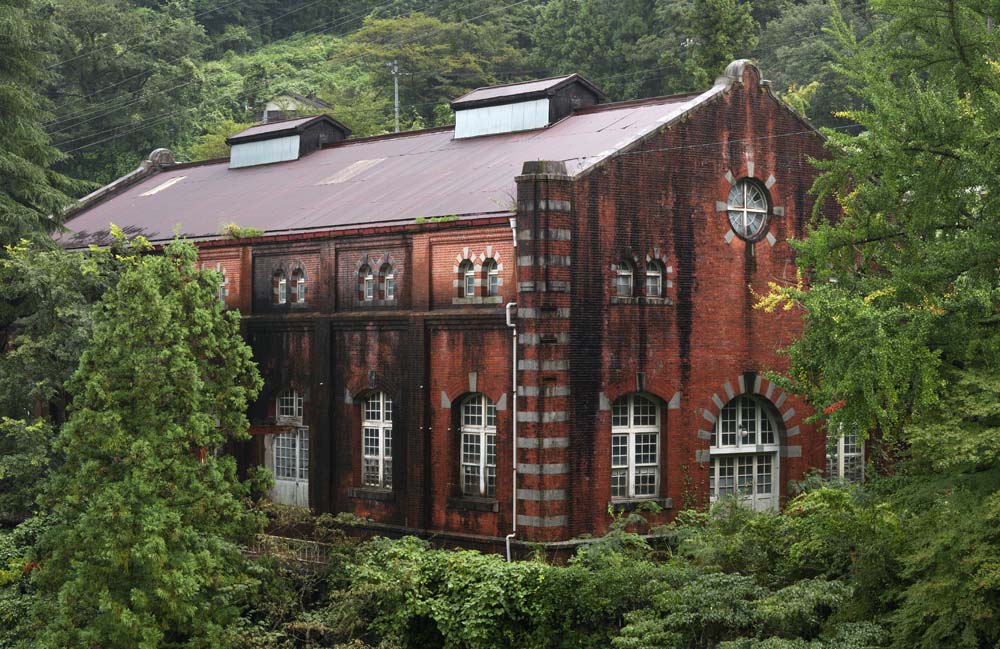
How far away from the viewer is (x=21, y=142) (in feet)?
118

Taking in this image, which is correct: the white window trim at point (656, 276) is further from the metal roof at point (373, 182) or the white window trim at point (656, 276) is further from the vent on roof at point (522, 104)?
the vent on roof at point (522, 104)

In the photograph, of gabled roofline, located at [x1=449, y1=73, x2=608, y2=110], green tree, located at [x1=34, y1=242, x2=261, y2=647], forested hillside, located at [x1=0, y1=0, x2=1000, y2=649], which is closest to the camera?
forested hillside, located at [x1=0, y1=0, x2=1000, y2=649]

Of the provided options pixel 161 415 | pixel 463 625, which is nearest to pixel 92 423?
pixel 161 415

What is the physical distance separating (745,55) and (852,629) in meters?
49.0

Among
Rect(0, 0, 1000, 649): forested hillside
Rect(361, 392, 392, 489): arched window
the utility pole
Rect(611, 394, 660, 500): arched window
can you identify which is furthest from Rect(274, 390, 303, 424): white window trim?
the utility pole

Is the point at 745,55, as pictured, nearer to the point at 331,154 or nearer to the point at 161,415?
the point at 331,154

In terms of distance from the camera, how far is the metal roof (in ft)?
105

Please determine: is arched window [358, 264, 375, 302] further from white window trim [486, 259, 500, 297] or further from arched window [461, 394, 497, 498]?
arched window [461, 394, 497, 498]

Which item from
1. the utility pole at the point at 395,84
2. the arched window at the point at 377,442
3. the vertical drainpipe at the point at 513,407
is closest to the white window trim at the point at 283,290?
the arched window at the point at 377,442

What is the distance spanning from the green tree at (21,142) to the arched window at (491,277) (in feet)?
37.5

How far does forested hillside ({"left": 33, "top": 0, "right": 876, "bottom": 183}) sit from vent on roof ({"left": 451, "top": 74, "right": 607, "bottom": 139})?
1956 centimetres

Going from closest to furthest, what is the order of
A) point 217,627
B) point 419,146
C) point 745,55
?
point 217,627
point 419,146
point 745,55

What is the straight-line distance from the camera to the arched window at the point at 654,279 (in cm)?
3050

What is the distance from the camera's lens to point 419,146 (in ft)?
129
